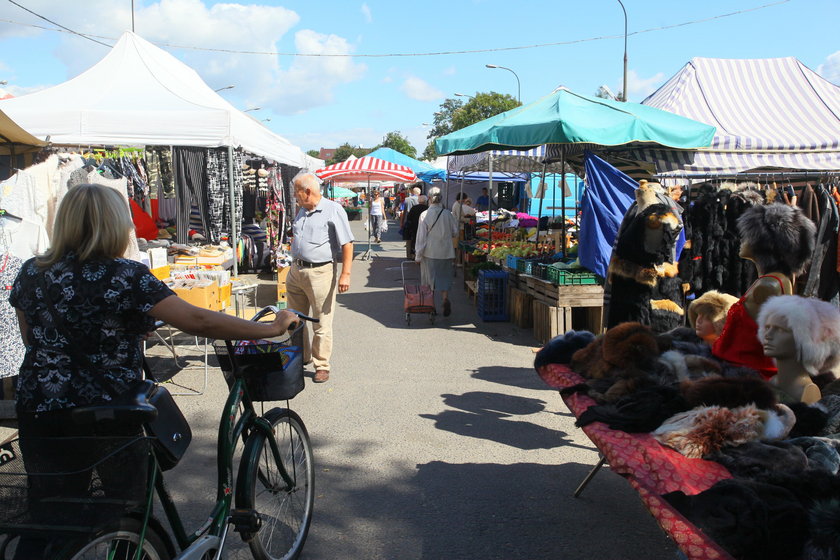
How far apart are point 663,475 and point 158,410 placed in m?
2.08

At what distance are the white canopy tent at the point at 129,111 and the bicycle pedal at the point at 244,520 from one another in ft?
25.5

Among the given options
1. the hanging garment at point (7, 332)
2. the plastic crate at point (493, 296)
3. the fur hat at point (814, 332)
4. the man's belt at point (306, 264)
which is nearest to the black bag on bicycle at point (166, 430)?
the fur hat at point (814, 332)

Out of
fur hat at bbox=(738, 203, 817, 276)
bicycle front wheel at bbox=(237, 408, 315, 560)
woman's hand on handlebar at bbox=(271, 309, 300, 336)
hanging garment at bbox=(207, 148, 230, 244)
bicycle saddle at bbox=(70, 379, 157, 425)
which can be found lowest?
bicycle front wheel at bbox=(237, 408, 315, 560)

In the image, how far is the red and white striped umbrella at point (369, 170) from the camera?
65.1 ft

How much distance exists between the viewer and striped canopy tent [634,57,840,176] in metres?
9.16

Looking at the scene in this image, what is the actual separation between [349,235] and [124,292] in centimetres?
455

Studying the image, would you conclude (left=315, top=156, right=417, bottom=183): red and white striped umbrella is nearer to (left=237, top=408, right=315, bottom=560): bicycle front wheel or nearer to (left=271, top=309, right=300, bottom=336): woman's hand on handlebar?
(left=237, top=408, right=315, bottom=560): bicycle front wheel

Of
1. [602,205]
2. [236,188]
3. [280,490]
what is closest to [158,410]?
[280,490]

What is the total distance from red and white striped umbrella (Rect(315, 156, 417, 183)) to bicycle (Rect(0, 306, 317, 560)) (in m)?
16.7

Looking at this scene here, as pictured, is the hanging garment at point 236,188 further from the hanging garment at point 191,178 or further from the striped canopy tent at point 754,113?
the striped canopy tent at point 754,113

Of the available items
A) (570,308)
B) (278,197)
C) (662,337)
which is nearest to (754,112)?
(570,308)

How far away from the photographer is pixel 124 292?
7.77 feet

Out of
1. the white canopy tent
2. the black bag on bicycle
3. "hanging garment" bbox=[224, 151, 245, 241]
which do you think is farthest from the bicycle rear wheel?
"hanging garment" bbox=[224, 151, 245, 241]

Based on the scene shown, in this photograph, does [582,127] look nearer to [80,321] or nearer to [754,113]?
[754,113]
